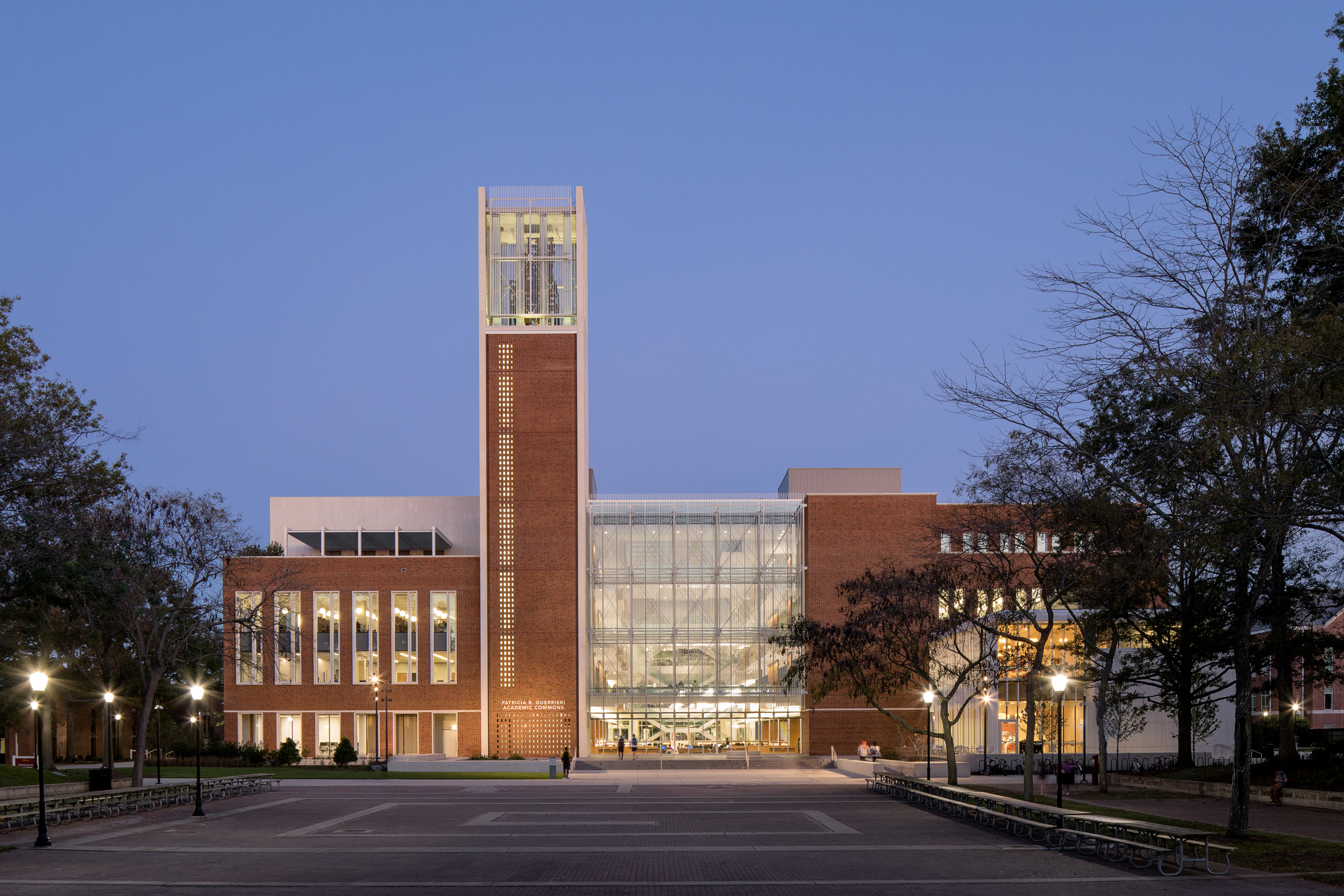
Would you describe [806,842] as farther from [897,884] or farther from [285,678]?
[285,678]

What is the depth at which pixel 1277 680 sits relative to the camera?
3278 cm

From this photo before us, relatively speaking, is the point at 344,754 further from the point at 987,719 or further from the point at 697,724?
the point at 987,719

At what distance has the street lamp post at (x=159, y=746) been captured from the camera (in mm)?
40750

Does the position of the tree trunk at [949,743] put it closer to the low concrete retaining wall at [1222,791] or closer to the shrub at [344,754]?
the low concrete retaining wall at [1222,791]

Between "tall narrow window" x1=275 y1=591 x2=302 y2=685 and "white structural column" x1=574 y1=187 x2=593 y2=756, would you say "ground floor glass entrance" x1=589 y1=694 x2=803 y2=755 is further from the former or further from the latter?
"tall narrow window" x1=275 y1=591 x2=302 y2=685

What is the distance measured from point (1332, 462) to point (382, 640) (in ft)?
170

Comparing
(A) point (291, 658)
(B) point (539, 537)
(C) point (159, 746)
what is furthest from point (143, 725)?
(B) point (539, 537)

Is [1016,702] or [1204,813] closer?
[1204,813]

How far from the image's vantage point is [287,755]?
55594mm

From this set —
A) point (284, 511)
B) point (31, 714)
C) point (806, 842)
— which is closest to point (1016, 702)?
point (806, 842)

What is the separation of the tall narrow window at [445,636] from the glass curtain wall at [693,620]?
24.1 feet

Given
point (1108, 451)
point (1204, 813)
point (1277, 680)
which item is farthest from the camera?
point (1277, 680)

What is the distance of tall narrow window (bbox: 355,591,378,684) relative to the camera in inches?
2415

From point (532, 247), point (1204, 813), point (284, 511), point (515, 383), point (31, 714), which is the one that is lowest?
point (31, 714)
